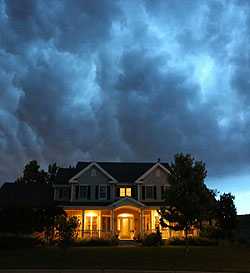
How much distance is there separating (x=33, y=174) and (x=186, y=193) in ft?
163

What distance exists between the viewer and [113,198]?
129ft

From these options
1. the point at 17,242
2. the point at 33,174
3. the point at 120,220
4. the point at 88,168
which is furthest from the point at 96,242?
the point at 33,174

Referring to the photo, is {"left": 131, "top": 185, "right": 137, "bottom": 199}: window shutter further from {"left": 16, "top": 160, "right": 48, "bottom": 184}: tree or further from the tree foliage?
{"left": 16, "top": 160, "right": 48, "bottom": 184}: tree

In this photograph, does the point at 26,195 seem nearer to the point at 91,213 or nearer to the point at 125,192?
the point at 91,213

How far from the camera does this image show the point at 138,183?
130 ft

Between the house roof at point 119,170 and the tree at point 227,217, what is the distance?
10.7 meters

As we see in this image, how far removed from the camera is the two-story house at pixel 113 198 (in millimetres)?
37406

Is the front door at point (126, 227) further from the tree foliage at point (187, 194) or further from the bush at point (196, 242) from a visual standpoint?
the tree foliage at point (187, 194)

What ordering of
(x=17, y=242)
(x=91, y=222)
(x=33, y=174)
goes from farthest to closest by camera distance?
1. (x=33, y=174)
2. (x=91, y=222)
3. (x=17, y=242)

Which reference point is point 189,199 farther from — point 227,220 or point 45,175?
point 45,175

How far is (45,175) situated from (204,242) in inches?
1650

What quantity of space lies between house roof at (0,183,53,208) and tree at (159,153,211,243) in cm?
1873

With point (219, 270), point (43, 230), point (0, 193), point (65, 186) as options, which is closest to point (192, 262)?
point (219, 270)

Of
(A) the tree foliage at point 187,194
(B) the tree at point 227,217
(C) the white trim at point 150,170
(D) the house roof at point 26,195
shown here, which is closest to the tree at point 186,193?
(A) the tree foliage at point 187,194
